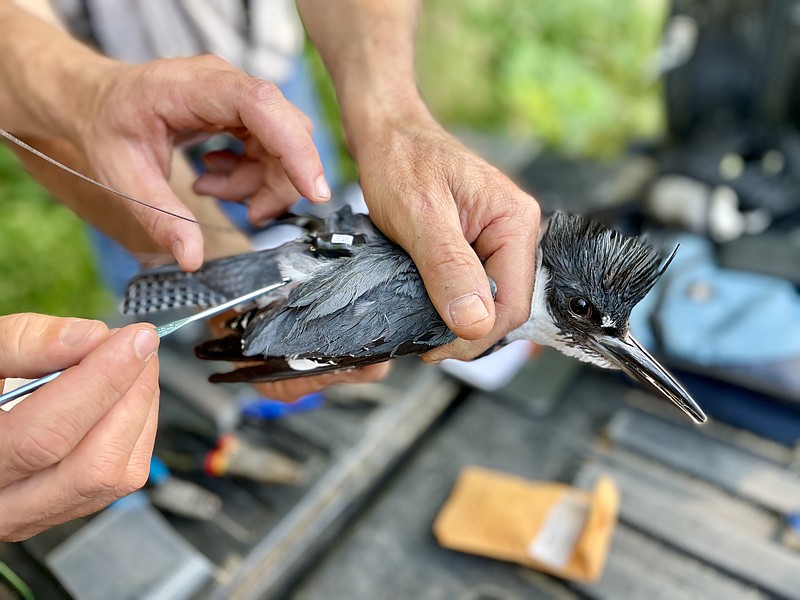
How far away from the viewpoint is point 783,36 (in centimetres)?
321

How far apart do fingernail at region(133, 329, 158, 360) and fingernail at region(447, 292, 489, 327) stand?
0.53m

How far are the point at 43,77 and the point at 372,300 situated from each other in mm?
988

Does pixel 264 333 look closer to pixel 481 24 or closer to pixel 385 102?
pixel 385 102

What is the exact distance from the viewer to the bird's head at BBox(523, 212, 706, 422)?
1.32 meters

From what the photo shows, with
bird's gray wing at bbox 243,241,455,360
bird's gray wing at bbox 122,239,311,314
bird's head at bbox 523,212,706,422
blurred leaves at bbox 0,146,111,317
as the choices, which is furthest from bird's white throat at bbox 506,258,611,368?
blurred leaves at bbox 0,146,111,317

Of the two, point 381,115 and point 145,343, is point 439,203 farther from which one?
point 145,343

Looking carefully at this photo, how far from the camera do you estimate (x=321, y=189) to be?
1352mm

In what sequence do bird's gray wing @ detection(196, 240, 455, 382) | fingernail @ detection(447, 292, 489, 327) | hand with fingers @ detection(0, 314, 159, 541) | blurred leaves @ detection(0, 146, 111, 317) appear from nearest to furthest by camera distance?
hand with fingers @ detection(0, 314, 159, 541) → fingernail @ detection(447, 292, 489, 327) → bird's gray wing @ detection(196, 240, 455, 382) → blurred leaves @ detection(0, 146, 111, 317)

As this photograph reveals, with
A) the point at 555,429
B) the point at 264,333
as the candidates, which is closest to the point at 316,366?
the point at 264,333

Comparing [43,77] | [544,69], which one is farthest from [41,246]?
[544,69]

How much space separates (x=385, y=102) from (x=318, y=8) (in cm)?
52

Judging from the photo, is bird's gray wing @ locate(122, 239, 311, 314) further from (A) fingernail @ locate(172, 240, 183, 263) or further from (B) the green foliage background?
(B) the green foliage background

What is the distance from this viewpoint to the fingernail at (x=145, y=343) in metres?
0.97

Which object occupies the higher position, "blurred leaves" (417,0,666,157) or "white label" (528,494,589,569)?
"blurred leaves" (417,0,666,157)
